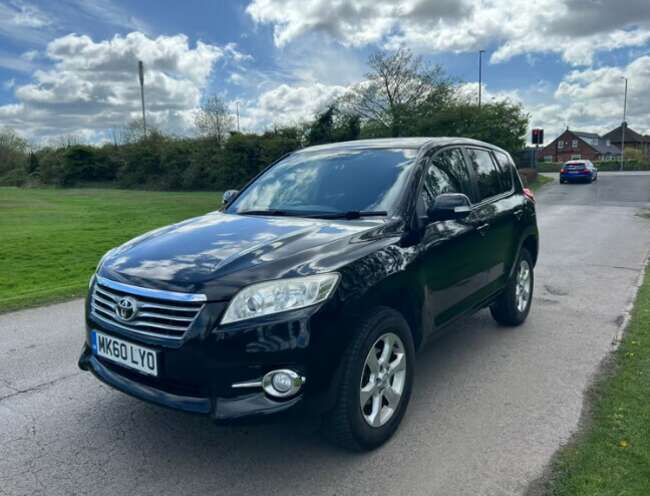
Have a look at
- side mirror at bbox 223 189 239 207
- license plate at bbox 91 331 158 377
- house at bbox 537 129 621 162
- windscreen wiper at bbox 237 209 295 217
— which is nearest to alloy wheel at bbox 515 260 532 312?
windscreen wiper at bbox 237 209 295 217

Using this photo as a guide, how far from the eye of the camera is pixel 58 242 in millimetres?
11867

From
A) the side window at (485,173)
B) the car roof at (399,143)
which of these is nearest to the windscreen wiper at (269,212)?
the car roof at (399,143)

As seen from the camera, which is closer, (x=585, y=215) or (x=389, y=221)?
(x=389, y=221)

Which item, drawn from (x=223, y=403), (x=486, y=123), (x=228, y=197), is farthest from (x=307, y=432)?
(x=486, y=123)

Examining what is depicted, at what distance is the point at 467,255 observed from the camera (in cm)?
414

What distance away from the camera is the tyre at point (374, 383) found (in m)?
2.81

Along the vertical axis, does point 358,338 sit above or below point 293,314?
below

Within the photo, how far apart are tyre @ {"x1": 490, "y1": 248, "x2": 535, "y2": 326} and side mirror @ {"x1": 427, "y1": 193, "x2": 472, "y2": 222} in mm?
1870

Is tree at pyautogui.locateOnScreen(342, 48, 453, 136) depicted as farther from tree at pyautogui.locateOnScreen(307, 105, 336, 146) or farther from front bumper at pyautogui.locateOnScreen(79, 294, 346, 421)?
front bumper at pyautogui.locateOnScreen(79, 294, 346, 421)

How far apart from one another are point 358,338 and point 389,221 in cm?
93

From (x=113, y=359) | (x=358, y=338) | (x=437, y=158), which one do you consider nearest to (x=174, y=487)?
(x=113, y=359)

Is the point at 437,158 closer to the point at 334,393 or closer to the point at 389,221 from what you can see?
the point at 389,221

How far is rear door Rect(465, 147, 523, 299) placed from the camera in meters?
4.51

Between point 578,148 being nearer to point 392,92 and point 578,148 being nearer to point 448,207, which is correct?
point 392,92
